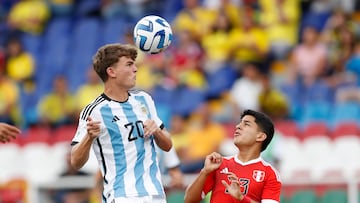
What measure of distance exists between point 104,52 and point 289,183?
16.6 ft

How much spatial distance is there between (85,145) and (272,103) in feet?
23.1

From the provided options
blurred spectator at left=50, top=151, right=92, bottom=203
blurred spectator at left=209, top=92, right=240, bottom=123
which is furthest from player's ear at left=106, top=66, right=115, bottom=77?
blurred spectator at left=209, top=92, right=240, bottom=123

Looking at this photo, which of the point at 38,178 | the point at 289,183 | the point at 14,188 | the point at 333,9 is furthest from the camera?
the point at 333,9

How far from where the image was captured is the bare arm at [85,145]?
8211mm

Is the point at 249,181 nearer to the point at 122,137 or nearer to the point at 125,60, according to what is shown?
the point at 122,137

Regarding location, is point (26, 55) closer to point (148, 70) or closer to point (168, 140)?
point (148, 70)

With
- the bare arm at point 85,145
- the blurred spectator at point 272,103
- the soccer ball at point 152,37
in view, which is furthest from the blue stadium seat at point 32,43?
the bare arm at point 85,145

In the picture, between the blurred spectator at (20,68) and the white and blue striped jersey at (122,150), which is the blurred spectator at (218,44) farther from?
the white and blue striped jersey at (122,150)

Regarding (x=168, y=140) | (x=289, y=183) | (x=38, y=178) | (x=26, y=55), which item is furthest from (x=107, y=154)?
(x=26, y=55)

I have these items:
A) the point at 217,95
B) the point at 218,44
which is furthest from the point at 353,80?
the point at 218,44

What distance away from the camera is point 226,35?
17.0 meters

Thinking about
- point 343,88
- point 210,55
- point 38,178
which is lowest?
point 38,178

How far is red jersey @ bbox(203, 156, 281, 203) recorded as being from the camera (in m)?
8.34

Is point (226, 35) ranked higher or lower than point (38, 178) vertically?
higher
